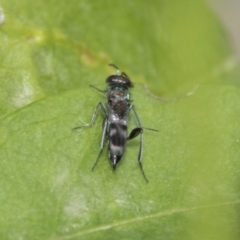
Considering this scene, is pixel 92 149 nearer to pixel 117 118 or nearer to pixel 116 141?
pixel 116 141

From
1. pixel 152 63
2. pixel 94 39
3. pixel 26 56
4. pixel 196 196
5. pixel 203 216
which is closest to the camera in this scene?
pixel 203 216

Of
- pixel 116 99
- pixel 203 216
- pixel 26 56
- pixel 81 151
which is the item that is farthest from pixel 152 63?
pixel 203 216

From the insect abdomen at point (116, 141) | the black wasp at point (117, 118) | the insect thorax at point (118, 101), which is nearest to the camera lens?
the insect abdomen at point (116, 141)

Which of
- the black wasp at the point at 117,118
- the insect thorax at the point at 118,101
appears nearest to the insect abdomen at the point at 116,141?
the black wasp at the point at 117,118

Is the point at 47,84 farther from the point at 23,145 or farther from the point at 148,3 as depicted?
the point at 148,3

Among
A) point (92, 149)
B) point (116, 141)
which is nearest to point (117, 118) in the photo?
point (116, 141)

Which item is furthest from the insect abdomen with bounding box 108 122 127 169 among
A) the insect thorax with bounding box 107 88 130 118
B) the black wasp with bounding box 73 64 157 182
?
the insect thorax with bounding box 107 88 130 118

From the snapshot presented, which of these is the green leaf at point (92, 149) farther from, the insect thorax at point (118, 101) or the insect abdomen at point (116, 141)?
the insect thorax at point (118, 101)
